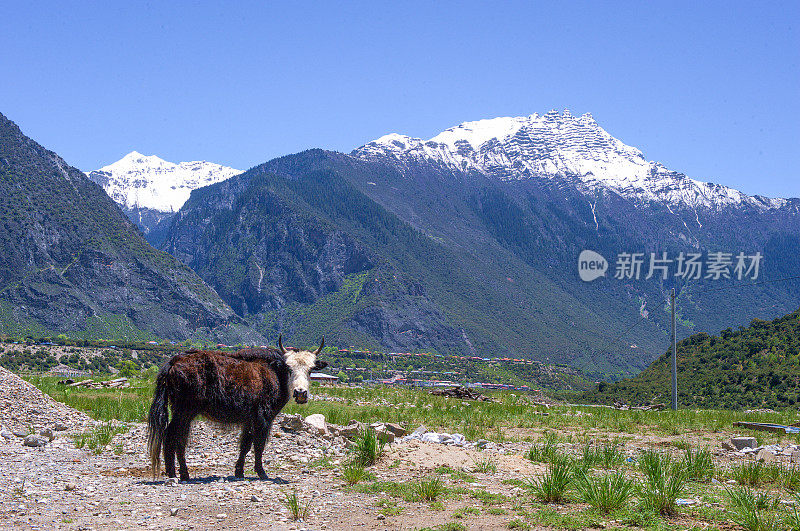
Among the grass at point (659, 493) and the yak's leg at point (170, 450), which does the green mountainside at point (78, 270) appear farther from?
the grass at point (659, 493)

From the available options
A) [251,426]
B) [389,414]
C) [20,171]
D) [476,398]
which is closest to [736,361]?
[476,398]

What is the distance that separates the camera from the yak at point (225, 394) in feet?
40.3

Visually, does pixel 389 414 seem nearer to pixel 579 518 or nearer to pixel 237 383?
pixel 237 383

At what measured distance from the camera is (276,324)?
636 ft

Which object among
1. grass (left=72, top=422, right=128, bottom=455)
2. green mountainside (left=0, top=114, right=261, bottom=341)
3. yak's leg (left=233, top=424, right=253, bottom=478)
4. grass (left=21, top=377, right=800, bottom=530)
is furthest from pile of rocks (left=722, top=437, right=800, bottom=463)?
green mountainside (left=0, top=114, right=261, bottom=341)

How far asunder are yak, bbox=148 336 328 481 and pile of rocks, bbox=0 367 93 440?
449 centimetres

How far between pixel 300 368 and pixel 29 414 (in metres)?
8.03

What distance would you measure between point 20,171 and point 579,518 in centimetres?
15397

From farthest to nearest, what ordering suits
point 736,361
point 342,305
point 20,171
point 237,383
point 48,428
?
point 342,305
point 20,171
point 736,361
point 48,428
point 237,383

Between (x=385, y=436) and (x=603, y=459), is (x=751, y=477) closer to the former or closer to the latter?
(x=603, y=459)

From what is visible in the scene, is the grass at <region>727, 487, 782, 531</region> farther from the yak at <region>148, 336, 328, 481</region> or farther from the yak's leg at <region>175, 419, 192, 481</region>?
the yak's leg at <region>175, 419, 192, 481</region>

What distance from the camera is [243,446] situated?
13.0 meters

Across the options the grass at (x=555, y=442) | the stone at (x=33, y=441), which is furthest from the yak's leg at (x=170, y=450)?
the stone at (x=33, y=441)

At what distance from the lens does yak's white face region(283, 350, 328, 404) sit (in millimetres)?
12672
